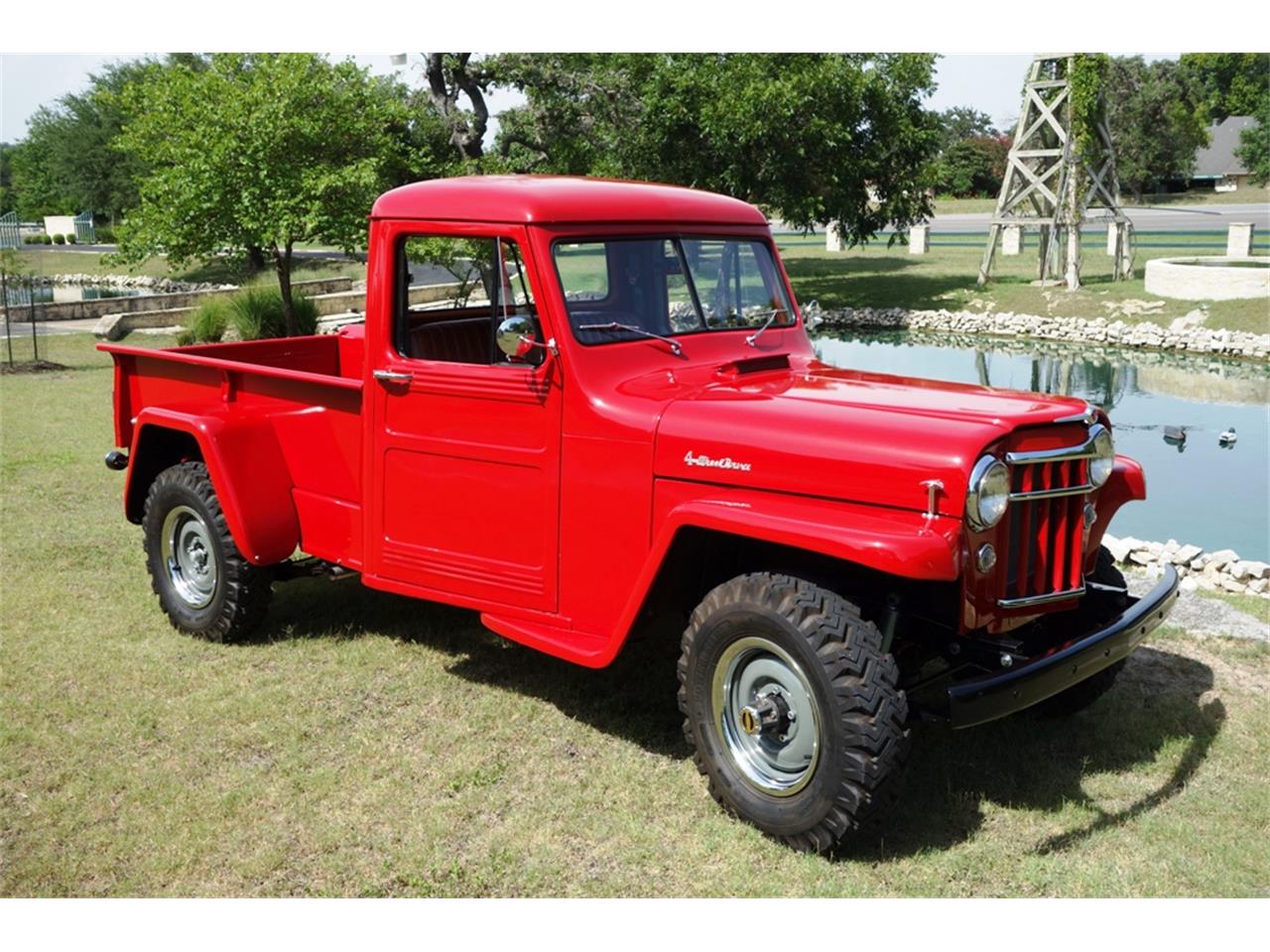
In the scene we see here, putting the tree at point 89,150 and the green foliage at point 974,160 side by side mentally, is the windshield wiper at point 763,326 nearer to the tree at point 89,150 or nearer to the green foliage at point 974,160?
the tree at point 89,150

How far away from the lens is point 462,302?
223 inches

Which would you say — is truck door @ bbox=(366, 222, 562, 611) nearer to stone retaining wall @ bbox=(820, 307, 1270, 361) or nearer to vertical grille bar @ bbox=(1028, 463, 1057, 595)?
vertical grille bar @ bbox=(1028, 463, 1057, 595)

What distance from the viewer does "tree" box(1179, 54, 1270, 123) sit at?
58.4m

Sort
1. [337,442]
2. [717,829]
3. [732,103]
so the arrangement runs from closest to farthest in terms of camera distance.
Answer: [717,829]
[337,442]
[732,103]

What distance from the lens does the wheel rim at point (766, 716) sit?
401 cm

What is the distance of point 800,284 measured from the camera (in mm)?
28594

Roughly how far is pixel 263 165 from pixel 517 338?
13385 millimetres

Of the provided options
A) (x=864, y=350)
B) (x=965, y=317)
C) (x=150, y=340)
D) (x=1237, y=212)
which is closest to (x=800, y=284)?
(x=965, y=317)

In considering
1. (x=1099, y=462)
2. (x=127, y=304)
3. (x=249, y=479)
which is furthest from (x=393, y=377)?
(x=127, y=304)

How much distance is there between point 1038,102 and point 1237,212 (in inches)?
913

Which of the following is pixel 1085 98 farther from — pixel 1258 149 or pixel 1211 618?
pixel 1258 149

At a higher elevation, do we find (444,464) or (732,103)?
(732,103)

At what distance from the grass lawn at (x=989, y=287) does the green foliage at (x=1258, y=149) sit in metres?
18.7

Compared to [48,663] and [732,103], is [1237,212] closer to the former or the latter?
[732,103]
